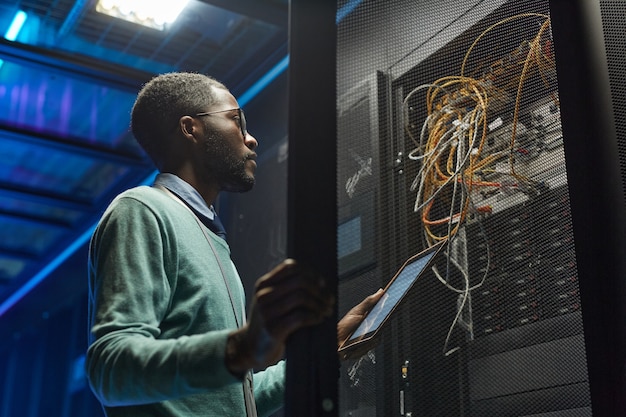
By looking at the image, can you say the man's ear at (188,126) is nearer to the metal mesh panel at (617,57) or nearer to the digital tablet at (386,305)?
the digital tablet at (386,305)

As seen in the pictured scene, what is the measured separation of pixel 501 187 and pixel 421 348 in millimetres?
269

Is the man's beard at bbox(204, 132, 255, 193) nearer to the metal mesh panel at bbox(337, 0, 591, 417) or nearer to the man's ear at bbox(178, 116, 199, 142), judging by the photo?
the man's ear at bbox(178, 116, 199, 142)

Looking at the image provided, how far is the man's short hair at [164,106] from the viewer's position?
138cm

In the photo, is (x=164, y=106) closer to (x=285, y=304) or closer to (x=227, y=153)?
(x=227, y=153)

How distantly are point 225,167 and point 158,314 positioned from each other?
15.3 inches

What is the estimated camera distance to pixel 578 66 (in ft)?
3.52

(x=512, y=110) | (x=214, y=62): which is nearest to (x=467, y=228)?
(x=512, y=110)

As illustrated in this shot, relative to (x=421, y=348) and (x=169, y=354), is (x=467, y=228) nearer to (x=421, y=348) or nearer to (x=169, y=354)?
(x=421, y=348)

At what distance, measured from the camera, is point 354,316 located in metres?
1.03

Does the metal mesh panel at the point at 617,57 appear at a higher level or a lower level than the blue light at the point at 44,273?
lower

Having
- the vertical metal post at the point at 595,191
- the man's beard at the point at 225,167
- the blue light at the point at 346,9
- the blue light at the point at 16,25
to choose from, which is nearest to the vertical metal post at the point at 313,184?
the blue light at the point at 346,9

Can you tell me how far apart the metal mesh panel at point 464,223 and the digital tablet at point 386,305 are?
0.09 feet

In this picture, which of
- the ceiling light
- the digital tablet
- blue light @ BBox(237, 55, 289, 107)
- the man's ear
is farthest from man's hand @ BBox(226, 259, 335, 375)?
blue light @ BBox(237, 55, 289, 107)

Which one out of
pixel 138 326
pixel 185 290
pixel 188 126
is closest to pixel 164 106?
pixel 188 126
